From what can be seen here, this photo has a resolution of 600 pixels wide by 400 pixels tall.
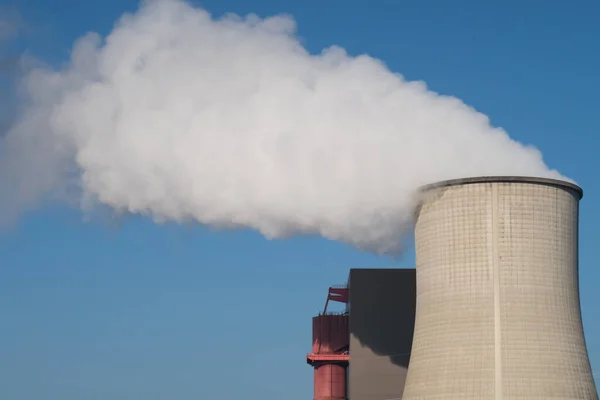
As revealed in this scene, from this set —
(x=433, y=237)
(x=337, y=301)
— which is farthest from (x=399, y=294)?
(x=433, y=237)

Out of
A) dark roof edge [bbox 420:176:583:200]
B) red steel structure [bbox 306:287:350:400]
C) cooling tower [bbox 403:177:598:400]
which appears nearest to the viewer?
cooling tower [bbox 403:177:598:400]

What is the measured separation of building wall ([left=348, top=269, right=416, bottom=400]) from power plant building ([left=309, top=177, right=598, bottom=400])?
8379 mm

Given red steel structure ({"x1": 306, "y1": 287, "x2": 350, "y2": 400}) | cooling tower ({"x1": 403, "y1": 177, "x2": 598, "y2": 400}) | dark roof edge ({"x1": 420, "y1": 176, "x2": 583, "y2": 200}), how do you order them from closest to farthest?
cooling tower ({"x1": 403, "y1": 177, "x2": 598, "y2": 400}) < dark roof edge ({"x1": 420, "y1": 176, "x2": 583, "y2": 200}) < red steel structure ({"x1": 306, "y1": 287, "x2": 350, "y2": 400})

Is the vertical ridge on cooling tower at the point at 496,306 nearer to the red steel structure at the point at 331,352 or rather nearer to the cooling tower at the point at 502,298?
the cooling tower at the point at 502,298

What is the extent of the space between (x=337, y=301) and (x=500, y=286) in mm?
14629

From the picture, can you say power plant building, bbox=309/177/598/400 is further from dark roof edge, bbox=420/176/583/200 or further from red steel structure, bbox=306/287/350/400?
red steel structure, bbox=306/287/350/400

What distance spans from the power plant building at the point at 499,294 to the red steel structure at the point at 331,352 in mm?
12404

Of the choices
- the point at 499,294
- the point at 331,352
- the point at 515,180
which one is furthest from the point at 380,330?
the point at 515,180

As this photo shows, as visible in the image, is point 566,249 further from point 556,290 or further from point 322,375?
point 322,375

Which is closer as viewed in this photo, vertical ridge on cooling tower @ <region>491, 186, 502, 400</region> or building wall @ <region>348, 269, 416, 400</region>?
vertical ridge on cooling tower @ <region>491, 186, 502, 400</region>

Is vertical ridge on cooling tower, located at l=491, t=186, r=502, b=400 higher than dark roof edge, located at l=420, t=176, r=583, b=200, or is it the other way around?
dark roof edge, located at l=420, t=176, r=583, b=200

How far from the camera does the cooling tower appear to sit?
24.9 metres

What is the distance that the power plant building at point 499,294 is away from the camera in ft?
81.6

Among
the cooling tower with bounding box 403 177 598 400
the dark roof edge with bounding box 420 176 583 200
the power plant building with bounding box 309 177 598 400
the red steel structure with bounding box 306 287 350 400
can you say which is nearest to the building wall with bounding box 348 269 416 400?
the red steel structure with bounding box 306 287 350 400
